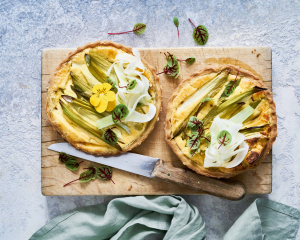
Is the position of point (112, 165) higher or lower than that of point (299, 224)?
higher

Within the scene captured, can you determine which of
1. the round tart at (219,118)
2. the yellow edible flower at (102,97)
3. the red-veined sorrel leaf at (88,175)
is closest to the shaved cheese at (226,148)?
the round tart at (219,118)

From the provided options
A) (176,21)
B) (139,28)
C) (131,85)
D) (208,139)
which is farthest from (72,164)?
(176,21)

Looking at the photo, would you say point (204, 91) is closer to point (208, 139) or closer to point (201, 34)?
point (208, 139)

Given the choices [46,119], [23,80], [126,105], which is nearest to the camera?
[126,105]

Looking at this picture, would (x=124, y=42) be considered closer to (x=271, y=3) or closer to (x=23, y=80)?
(x=23, y=80)

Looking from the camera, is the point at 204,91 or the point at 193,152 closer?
the point at 193,152

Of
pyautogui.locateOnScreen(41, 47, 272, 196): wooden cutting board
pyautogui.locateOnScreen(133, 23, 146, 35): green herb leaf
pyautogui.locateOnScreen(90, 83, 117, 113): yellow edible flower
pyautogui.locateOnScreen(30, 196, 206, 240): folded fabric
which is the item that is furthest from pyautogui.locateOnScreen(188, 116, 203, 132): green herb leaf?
pyautogui.locateOnScreen(133, 23, 146, 35): green herb leaf

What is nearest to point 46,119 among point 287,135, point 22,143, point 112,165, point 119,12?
point 22,143
